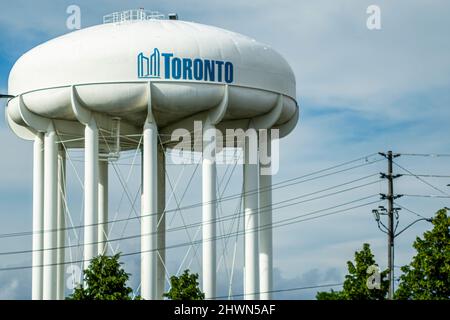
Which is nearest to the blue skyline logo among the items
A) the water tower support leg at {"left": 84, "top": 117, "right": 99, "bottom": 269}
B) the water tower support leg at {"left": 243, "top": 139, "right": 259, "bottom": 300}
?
the water tower support leg at {"left": 84, "top": 117, "right": 99, "bottom": 269}

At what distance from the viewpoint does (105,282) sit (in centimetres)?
4178

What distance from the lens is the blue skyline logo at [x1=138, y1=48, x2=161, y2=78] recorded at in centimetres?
4562

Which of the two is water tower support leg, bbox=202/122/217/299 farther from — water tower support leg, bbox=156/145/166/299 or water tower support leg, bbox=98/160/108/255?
water tower support leg, bbox=98/160/108/255

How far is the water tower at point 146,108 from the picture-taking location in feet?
150

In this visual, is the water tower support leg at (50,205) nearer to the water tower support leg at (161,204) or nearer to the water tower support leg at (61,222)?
the water tower support leg at (61,222)

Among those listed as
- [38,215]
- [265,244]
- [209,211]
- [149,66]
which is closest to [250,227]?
[265,244]

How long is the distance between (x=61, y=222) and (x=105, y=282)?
10.5 meters

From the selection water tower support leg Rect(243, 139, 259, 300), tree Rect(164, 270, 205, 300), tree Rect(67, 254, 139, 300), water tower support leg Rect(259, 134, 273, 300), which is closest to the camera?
tree Rect(67, 254, 139, 300)

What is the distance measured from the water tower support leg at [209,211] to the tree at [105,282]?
5153mm

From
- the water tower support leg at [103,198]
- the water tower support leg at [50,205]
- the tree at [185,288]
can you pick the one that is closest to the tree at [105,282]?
the tree at [185,288]

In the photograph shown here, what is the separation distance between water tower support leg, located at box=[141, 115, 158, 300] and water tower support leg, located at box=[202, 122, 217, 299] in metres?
2.01

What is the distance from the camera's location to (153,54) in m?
45.9
